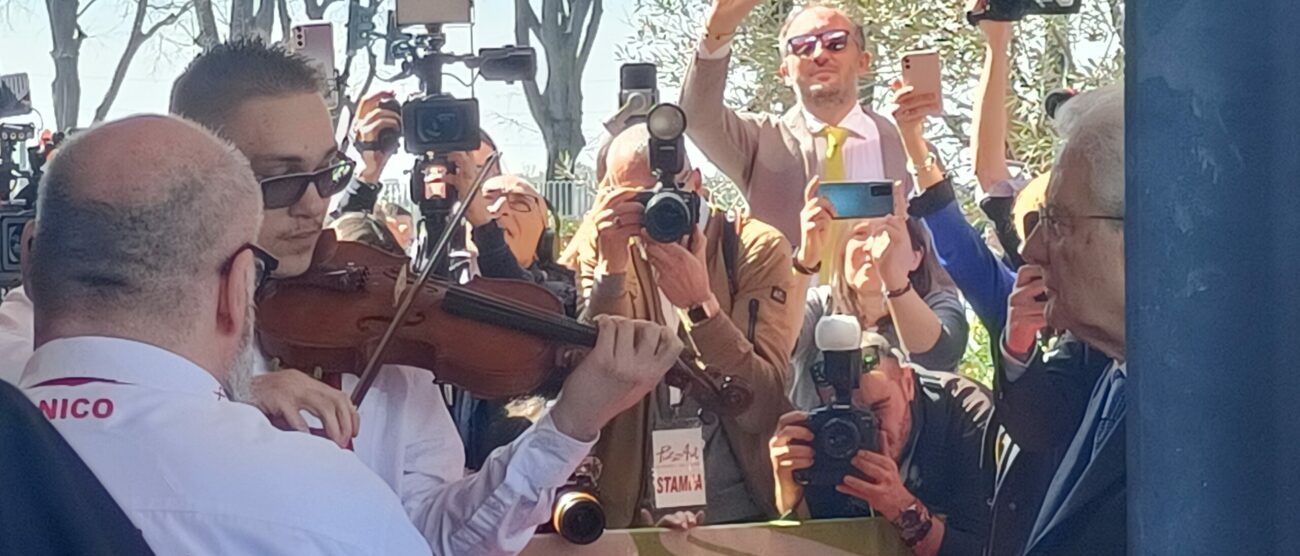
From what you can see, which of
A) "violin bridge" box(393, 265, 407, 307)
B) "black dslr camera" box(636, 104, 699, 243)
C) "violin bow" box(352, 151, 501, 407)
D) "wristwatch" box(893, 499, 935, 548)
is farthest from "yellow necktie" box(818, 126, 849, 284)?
"violin bridge" box(393, 265, 407, 307)

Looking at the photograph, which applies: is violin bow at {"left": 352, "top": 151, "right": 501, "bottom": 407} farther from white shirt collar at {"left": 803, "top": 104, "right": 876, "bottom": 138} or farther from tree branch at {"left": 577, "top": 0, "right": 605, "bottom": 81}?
white shirt collar at {"left": 803, "top": 104, "right": 876, "bottom": 138}

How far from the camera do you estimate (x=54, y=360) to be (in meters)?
1.76

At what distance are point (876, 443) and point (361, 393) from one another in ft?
2.74

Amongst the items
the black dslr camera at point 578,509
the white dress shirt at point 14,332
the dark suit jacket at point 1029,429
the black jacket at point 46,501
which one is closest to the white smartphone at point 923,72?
the dark suit jacket at point 1029,429

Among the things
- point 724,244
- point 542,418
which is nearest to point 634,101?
point 724,244

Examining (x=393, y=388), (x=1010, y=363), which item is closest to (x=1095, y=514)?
(x=1010, y=363)

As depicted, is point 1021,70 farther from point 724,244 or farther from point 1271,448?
point 1271,448

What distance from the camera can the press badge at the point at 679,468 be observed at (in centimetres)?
233

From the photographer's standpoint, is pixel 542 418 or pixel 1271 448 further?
pixel 542 418

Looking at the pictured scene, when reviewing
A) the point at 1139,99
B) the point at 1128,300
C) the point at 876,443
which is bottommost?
the point at 876,443

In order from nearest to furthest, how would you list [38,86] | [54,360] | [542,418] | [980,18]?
1. [54,360]
2. [38,86]
3. [542,418]
4. [980,18]

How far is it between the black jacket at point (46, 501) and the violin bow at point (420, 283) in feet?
2.57

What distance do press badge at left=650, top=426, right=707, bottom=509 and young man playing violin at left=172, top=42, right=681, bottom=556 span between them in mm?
102

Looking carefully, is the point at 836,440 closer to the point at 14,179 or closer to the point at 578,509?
the point at 578,509
